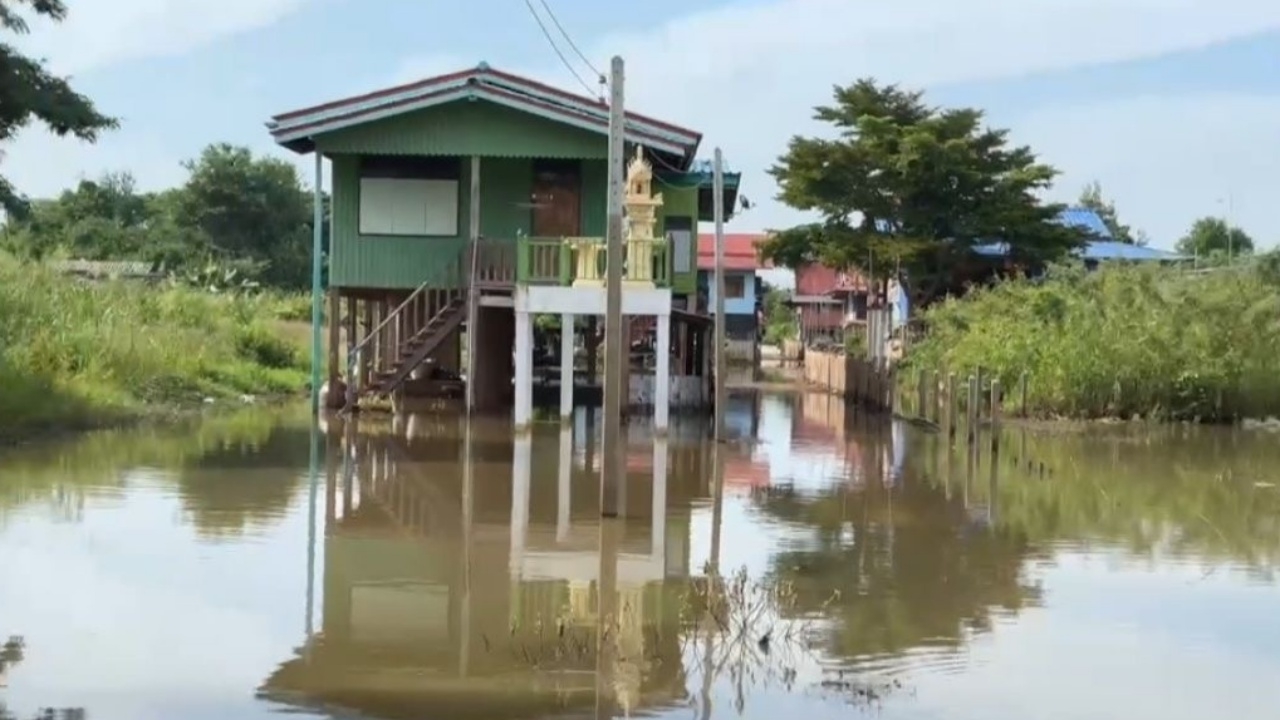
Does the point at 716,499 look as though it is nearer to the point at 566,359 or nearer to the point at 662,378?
the point at 662,378

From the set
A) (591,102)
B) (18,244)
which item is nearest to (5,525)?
(591,102)

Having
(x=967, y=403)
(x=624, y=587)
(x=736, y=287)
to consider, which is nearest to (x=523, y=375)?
(x=967, y=403)

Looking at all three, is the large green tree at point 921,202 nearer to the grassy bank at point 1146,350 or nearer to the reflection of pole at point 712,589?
the grassy bank at point 1146,350

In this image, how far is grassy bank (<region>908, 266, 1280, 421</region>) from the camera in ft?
95.1

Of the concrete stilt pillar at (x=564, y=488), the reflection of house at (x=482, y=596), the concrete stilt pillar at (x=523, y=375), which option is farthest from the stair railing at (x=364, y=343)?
the reflection of house at (x=482, y=596)

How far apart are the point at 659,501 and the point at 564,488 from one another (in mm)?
1349

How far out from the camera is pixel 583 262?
2380 centimetres

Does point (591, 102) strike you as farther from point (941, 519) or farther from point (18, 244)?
point (18, 244)

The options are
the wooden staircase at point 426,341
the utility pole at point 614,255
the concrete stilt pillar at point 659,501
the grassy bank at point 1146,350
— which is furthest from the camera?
the grassy bank at point 1146,350

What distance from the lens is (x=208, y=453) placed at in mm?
20453

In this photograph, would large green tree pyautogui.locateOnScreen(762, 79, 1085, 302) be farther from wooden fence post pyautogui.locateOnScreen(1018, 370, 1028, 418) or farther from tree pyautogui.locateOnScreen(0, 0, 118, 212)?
tree pyautogui.locateOnScreen(0, 0, 118, 212)

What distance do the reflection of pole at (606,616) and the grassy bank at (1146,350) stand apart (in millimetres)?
16250

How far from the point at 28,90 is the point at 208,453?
202 inches

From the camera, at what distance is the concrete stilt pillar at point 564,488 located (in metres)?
14.6
